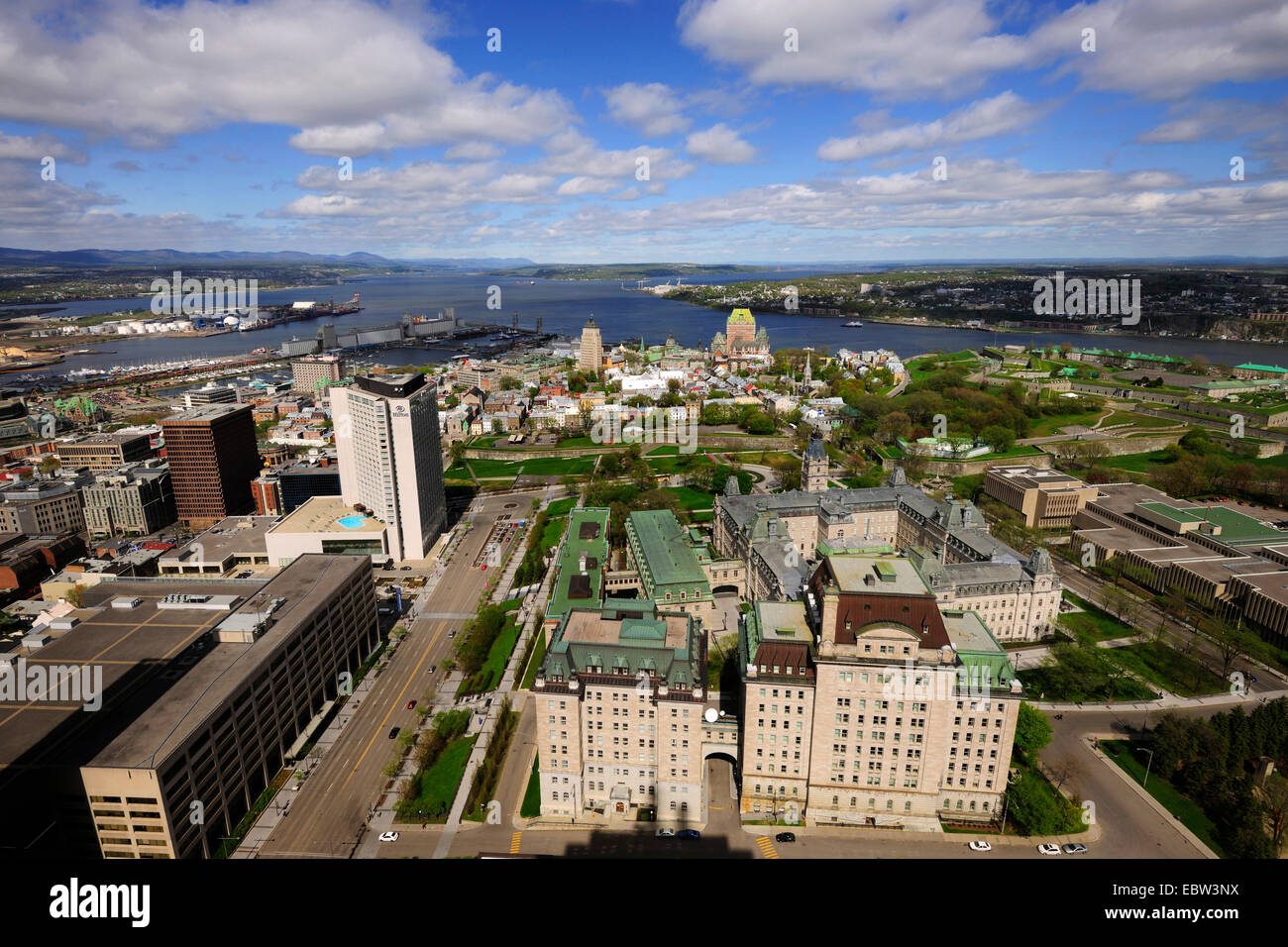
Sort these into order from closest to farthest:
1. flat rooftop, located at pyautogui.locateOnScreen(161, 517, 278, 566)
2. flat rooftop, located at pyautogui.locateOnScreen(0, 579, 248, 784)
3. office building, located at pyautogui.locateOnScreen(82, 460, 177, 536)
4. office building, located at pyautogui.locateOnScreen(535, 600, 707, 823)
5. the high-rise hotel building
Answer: flat rooftop, located at pyautogui.locateOnScreen(0, 579, 248, 784), office building, located at pyautogui.locateOnScreen(535, 600, 707, 823), flat rooftop, located at pyautogui.locateOnScreen(161, 517, 278, 566), the high-rise hotel building, office building, located at pyautogui.locateOnScreen(82, 460, 177, 536)

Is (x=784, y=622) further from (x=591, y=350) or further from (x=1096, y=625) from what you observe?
(x=591, y=350)

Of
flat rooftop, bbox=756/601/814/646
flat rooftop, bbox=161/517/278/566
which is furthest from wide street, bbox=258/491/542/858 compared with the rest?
flat rooftop, bbox=756/601/814/646

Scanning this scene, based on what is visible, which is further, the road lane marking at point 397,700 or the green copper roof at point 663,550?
the green copper roof at point 663,550

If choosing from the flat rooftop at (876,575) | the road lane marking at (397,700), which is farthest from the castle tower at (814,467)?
the road lane marking at (397,700)

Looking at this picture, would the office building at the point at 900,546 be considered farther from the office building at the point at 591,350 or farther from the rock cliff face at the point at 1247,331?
the rock cliff face at the point at 1247,331

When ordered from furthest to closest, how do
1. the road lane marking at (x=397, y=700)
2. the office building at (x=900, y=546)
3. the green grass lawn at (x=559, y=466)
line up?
the green grass lawn at (x=559, y=466) → the office building at (x=900, y=546) → the road lane marking at (x=397, y=700)

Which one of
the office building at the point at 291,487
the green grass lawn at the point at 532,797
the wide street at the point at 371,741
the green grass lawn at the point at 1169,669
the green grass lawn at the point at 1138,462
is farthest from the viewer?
the green grass lawn at the point at 1138,462

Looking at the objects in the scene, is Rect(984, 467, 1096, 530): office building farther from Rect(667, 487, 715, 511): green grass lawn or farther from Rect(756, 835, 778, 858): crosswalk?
Rect(756, 835, 778, 858): crosswalk
